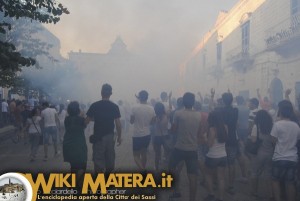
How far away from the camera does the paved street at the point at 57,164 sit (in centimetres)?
622

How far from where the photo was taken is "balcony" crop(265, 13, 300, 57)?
1374 centimetres

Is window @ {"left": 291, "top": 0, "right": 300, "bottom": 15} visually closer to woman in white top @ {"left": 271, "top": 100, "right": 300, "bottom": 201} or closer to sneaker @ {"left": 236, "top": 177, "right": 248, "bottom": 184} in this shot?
sneaker @ {"left": 236, "top": 177, "right": 248, "bottom": 184}

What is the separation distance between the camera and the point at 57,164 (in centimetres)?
884

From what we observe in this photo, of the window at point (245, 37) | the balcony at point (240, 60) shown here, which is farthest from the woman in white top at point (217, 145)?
the window at point (245, 37)

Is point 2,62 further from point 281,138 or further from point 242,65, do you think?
point 242,65

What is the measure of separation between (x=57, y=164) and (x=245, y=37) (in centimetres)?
1588

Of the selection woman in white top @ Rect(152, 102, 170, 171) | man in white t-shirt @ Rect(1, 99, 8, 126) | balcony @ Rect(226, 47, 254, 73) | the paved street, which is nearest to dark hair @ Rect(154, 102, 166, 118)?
woman in white top @ Rect(152, 102, 170, 171)

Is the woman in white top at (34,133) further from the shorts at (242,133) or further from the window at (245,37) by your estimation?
the window at (245,37)

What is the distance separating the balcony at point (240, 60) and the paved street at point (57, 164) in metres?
10.5

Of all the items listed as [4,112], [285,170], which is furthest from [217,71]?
[285,170]

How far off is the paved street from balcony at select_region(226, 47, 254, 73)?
10.5m

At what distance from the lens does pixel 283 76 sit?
1625cm

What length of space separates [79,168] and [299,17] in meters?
11.9

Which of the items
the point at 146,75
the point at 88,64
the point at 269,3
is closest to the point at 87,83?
the point at 88,64
